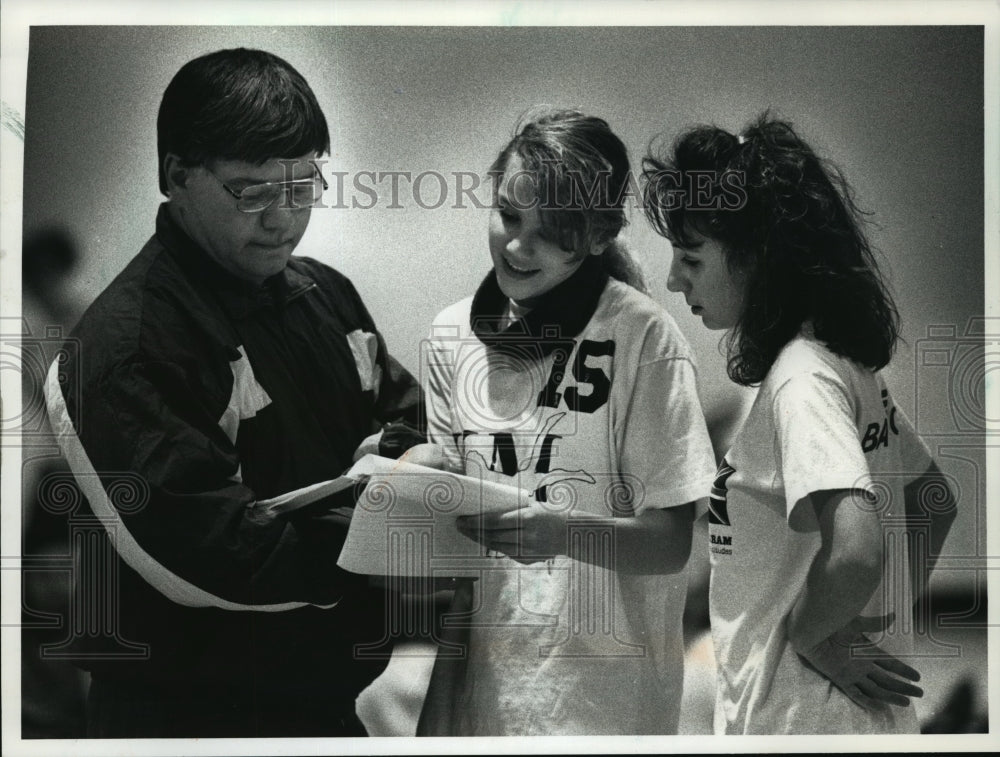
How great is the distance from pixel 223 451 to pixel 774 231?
1.45 meters

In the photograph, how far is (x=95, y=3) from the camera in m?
2.74

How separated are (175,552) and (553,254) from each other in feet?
3.88

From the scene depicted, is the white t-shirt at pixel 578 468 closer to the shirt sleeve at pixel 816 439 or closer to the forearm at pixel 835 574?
the shirt sleeve at pixel 816 439

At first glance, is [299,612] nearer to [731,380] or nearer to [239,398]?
[239,398]

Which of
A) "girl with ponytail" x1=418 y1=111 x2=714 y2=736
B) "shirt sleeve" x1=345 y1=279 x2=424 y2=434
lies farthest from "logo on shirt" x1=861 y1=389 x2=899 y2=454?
"shirt sleeve" x1=345 y1=279 x2=424 y2=434

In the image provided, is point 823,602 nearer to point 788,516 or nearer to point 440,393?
point 788,516

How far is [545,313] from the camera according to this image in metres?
2.70

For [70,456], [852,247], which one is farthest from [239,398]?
[852,247]

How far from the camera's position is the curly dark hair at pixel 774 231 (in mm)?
2693

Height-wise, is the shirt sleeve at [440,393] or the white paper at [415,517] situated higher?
the shirt sleeve at [440,393]

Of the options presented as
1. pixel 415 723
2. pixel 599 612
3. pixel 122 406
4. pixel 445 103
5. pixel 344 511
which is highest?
pixel 445 103

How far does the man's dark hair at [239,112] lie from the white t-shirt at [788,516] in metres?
1.32

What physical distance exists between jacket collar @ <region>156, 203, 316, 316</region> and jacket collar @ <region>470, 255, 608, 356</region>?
0.44 m

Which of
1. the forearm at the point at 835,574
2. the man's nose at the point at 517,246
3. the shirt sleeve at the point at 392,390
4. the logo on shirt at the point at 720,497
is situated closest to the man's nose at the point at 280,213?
the shirt sleeve at the point at 392,390
